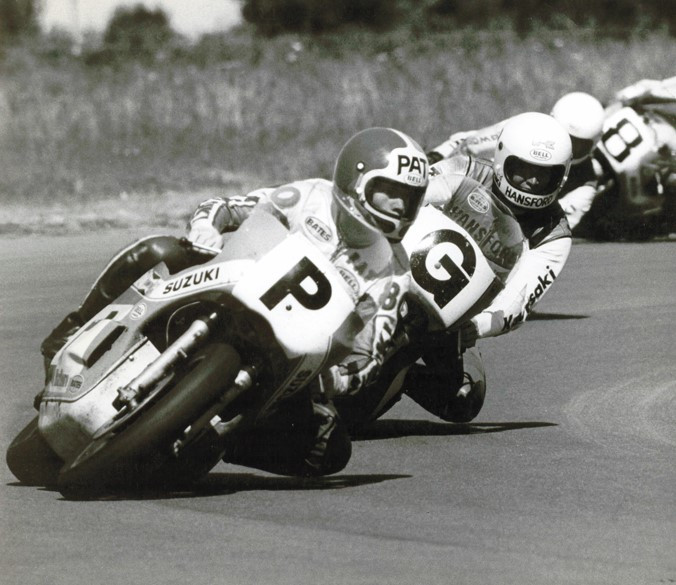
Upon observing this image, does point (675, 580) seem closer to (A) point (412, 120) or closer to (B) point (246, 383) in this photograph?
(B) point (246, 383)

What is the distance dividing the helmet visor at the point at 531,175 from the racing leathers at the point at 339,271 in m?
1.89

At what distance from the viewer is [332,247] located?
7070 mm

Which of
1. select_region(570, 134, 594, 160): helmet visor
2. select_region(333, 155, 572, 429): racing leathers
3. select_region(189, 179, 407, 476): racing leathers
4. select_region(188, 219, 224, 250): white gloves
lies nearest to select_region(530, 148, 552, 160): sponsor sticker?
select_region(333, 155, 572, 429): racing leathers

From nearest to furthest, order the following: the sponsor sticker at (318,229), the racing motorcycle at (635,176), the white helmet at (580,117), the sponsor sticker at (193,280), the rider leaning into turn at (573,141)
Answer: the sponsor sticker at (193,280) < the sponsor sticker at (318,229) < the rider leaning into turn at (573,141) < the white helmet at (580,117) < the racing motorcycle at (635,176)

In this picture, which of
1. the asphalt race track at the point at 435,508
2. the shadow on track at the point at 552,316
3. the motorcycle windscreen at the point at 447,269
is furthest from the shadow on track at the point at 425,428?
the shadow on track at the point at 552,316

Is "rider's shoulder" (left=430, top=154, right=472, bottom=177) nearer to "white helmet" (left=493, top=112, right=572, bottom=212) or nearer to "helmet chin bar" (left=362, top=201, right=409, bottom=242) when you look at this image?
"white helmet" (left=493, top=112, right=572, bottom=212)

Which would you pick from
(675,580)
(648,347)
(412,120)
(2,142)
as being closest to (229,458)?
(675,580)

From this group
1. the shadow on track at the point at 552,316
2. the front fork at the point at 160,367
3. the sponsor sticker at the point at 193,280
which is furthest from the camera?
the shadow on track at the point at 552,316

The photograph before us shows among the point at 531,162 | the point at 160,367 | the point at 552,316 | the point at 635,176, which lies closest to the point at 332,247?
the point at 160,367

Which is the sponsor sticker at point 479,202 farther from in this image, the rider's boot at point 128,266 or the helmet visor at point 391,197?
the rider's boot at point 128,266

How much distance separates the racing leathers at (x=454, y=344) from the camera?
26.8ft

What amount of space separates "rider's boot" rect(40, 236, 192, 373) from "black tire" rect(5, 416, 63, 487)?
353mm

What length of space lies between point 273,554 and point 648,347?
5946mm

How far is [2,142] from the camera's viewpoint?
26.0 metres
